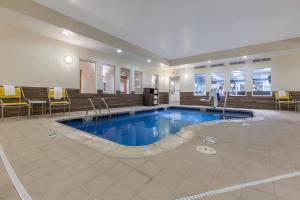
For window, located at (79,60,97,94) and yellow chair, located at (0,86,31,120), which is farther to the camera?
window, located at (79,60,97,94)

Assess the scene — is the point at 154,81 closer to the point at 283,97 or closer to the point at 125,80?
the point at 125,80

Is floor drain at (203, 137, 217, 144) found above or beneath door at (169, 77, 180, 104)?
beneath

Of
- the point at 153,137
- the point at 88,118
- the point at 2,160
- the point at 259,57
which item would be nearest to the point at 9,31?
the point at 88,118

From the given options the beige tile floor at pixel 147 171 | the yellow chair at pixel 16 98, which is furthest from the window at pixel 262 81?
the yellow chair at pixel 16 98

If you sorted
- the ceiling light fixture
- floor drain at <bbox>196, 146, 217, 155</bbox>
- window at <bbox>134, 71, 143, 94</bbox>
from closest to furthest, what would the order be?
floor drain at <bbox>196, 146, 217, 155</bbox> < the ceiling light fixture < window at <bbox>134, 71, 143, 94</bbox>

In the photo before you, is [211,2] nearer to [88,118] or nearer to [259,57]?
[88,118]

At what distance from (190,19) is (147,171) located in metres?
4.49

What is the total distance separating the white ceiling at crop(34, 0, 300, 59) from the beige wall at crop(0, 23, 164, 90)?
1.61 metres

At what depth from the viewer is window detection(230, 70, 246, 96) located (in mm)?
8305

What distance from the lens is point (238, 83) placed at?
8531 mm

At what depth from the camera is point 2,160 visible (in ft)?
5.41

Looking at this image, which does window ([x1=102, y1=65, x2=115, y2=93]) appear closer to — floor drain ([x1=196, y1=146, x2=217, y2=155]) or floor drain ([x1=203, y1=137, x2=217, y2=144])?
floor drain ([x1=203, y1=137, x2=217, y2=144])

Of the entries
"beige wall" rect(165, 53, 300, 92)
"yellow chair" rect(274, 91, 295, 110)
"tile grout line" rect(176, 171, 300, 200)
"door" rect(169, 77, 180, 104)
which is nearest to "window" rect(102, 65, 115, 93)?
"door" rect(169, 77, 180, 104)

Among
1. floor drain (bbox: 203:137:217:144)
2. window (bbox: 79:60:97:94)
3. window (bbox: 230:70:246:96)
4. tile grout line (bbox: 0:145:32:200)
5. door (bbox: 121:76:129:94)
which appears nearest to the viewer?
tile grout line (bbox: 0:145:32:200)
